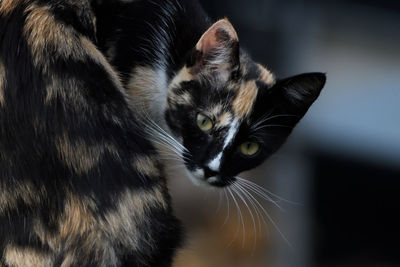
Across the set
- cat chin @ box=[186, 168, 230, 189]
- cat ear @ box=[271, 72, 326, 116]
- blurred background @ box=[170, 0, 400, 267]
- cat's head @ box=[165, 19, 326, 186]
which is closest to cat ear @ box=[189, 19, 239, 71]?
cat's head @ box=[165, 19, 326, 186]

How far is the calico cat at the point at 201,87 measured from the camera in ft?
4.71

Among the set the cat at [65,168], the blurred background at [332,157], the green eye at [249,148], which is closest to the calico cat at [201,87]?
the green eye at [249,148]

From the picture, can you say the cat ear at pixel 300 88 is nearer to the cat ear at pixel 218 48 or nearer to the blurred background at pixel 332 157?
the cat ear at pixel 218 48

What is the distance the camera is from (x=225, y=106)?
1454 millimetres

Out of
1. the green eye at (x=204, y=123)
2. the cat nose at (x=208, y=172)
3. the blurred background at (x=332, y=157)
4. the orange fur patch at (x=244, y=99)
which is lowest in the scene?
the blurred background at (x=332, y=157)

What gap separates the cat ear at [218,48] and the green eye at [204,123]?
0.10 m

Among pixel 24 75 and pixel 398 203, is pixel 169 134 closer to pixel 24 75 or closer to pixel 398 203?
pixel 24 75

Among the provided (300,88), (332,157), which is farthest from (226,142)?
(332,157)

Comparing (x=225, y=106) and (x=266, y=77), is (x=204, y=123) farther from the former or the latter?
(x=266, y=77)

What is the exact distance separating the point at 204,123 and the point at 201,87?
77 mm

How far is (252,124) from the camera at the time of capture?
1.47 m

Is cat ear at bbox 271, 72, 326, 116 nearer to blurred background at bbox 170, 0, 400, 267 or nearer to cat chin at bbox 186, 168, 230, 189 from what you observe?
cat chin at bbox 186, 168, 230, 189

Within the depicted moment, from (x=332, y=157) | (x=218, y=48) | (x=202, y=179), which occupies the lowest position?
(x=332, y=157)

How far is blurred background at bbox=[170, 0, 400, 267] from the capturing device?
9.45 ft
